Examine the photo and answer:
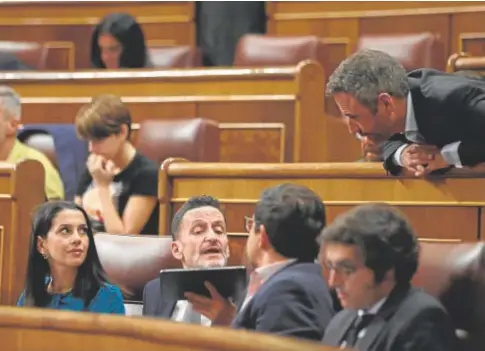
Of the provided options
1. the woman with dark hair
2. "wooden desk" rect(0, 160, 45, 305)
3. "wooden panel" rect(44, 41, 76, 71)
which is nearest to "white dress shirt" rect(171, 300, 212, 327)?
"wooden desk" rect(0, 160, 45, 305)

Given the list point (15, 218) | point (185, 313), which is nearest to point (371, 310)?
point (185, 313)

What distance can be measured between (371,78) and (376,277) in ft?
0.85

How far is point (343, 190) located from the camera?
114 cm

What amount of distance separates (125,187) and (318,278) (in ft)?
1.93

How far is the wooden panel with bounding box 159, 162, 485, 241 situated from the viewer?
1063 mm

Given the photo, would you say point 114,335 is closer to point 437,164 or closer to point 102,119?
point 437,164

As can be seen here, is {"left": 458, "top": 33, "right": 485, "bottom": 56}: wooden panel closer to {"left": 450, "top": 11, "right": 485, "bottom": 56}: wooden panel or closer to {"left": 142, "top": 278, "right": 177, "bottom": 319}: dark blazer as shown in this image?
{"left": 450, "top": 11, "right": 485, "bottom": 56}: wooden panel

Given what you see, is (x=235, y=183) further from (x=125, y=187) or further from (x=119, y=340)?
(x=119, y=340)

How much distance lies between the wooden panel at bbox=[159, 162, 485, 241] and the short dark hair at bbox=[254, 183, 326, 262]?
0.23 meters

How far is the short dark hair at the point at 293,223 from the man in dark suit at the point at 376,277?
85mm

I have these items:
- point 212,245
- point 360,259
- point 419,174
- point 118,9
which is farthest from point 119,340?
point 118,9

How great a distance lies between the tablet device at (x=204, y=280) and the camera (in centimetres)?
91

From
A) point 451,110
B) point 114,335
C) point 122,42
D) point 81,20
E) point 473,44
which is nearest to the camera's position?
point 114,335

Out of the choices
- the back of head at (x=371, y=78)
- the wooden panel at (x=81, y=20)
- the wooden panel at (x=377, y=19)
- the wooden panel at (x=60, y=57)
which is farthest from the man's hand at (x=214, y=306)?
the wooden panel at (x=81, y=20)
